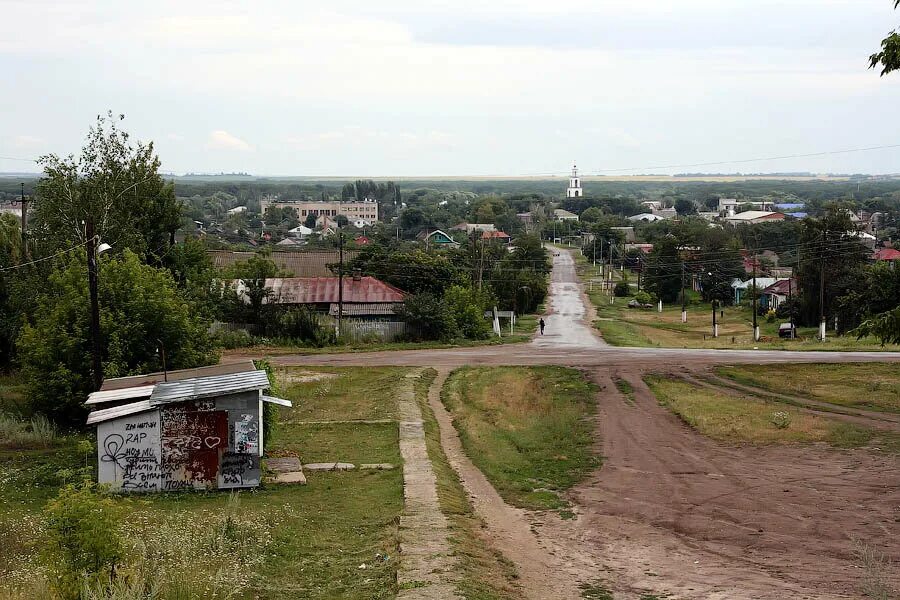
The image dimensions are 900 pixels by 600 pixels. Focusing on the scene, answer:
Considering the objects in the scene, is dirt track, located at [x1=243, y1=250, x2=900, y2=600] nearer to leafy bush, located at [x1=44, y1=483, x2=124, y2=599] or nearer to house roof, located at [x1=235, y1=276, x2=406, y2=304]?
leafy bush, located at [x1=44, y1=483, x2=124, y2=599]

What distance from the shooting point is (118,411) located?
61.4 feet

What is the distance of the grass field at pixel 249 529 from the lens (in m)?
12.9

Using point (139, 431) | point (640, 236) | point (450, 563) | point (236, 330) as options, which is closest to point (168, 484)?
point (139, 431)

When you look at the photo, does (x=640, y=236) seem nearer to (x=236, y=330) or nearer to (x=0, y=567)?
(x=236, y=330)

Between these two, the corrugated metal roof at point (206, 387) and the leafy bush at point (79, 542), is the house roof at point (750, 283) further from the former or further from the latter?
the leafy bush at point (79, 542)

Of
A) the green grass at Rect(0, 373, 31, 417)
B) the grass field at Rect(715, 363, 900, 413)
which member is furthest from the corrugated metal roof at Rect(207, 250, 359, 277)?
the grass field at Rect(715, 363, 900, 413)

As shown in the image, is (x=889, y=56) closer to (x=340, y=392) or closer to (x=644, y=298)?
(x=340, y=392)

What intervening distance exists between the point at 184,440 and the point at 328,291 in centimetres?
3496

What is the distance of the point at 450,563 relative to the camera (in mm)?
14172

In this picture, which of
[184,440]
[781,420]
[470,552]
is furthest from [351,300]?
[470,552]

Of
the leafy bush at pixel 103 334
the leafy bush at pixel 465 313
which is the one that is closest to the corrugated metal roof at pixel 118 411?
the leafy bush at pixel 103 334

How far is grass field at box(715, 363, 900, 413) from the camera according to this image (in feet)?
102

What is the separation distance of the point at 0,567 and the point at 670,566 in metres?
10.6

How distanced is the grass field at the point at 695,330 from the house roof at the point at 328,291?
13279 mm
